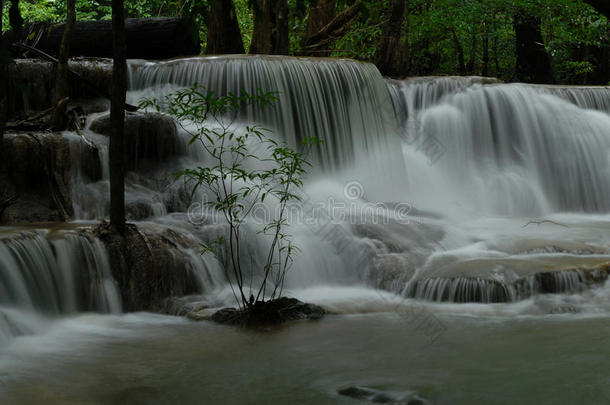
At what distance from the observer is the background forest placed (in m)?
15.2

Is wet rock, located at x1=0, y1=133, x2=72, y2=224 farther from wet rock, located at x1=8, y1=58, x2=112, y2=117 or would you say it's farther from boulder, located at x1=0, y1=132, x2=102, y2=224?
wet rock, located at x1=8, y1=58, x2=112, y2=117

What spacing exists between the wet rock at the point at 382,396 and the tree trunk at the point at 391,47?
11.3 m

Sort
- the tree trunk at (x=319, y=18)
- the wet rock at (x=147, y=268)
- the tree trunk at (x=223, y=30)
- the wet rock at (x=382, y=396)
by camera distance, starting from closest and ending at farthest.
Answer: the wet rock at (x=382, y=396)
the wet rock at (x=147, y=268)
the tree trunk at (x=223, y=30)
the tree trunk at (x=319, y=18)

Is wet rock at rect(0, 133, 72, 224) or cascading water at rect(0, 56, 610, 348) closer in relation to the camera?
cascading water at rect(0, 56, 610, 348)

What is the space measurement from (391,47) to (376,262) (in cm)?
804

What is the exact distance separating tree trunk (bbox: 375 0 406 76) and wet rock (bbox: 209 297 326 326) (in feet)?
30.4

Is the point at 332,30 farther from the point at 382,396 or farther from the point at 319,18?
the point at 382,396

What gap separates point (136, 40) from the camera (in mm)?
13180

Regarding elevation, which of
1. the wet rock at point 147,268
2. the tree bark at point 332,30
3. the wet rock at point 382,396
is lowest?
the wet rock at point 382,396

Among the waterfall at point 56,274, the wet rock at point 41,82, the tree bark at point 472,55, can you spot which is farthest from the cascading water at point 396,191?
the tree bark at point 472,55

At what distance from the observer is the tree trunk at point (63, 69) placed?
912 cm

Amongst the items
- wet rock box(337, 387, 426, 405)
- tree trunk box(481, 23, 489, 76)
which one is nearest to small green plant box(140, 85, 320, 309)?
wet rock box(337, 387, 426, 405)

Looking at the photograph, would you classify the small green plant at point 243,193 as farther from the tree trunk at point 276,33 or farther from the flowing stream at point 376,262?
the tree trunk at point 276,33

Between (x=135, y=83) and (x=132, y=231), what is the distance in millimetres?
5022
